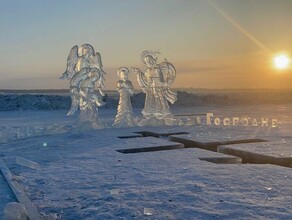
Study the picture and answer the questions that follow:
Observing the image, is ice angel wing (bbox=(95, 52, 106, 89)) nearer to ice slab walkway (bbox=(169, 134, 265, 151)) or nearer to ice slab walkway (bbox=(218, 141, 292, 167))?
ice slab walkway (bbox=(169, 134, 265, 151))

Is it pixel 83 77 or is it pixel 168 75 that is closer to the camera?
pixel 83 77

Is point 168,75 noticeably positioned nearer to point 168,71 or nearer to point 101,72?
point 168,71

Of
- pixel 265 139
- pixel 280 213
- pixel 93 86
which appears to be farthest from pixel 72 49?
pixel 280 213

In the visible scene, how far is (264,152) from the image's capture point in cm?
863

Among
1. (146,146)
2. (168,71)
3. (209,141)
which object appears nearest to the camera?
(146,146)

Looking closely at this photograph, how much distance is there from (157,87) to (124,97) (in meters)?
1.41

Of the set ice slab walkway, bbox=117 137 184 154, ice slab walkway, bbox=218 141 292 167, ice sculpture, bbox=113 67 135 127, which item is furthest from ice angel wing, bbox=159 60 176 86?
ice slab walkway, bbox=218 141 292 167

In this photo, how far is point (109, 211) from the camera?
4777mm

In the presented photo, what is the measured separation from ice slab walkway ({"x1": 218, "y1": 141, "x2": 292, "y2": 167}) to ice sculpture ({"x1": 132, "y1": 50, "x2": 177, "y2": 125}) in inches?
252

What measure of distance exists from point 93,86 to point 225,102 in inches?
1160

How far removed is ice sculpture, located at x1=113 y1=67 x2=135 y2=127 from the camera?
15.2 meters

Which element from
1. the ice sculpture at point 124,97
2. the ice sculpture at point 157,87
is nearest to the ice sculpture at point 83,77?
the ice sculpture at point 124,97

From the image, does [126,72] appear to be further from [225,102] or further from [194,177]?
[225,102]

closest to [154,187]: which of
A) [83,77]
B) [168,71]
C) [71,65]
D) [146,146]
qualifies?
[146,146]
